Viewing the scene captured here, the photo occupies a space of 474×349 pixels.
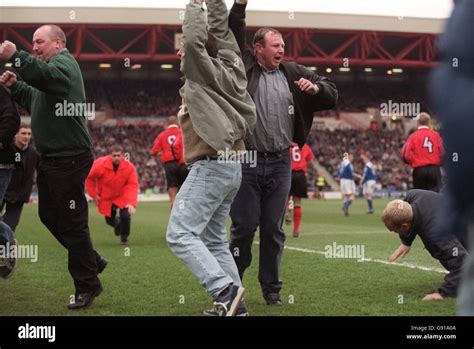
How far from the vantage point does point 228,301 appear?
4.52m

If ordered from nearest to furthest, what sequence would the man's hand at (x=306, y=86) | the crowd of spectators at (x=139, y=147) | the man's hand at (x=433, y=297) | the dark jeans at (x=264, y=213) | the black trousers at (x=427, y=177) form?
the man's hand at (x=306, y=86), the dark jeans at (x=264, y=213), the man's hand at (x=433, y=297), the black trousers at (x=427, y=177), the crowd of spectators at (x=139, y=147)

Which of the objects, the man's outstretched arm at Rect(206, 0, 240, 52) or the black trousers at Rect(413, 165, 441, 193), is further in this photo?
the black trousers at Rect(413, 165, 441, 193)

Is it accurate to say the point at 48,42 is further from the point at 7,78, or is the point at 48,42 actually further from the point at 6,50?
the point at 6,50

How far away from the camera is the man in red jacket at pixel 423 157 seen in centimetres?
1164

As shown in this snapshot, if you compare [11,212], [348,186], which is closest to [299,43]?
[348,186]

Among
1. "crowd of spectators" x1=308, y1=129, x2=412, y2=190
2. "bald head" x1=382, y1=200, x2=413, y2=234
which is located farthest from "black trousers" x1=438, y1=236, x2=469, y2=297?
"crowd of spectators" x1=308, y1=129, x2=412, y2=190

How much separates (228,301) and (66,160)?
6.90 feet

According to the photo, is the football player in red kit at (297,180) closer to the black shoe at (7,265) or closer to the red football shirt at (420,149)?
the red football shirt at (420,149)

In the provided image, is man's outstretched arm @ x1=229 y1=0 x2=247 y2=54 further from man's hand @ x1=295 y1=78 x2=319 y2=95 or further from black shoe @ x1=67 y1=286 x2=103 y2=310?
black shoe @ x1=67 y1=286 x2=103 y2=310

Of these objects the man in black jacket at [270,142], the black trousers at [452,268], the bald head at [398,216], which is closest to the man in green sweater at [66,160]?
the man in black jacket at [270,142]

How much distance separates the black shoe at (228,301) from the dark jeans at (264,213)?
1.27 metres

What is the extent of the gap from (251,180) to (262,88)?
30.5 inches

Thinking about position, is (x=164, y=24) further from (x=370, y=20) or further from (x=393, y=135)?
(x=393, y=135)

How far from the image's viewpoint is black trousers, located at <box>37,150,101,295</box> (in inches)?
229
